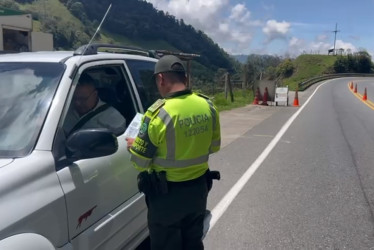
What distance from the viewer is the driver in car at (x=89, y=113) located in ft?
9.75

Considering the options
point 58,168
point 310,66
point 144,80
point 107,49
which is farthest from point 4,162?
point 310,66

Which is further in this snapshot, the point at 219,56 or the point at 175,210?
the point at 219,56

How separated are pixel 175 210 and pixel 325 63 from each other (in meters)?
109

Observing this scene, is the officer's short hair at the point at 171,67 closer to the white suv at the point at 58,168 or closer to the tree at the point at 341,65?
the white suv at the point at 58,168

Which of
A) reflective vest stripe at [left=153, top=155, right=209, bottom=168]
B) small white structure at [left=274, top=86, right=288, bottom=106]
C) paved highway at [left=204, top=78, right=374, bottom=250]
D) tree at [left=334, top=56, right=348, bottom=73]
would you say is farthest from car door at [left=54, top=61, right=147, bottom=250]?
tree at [left=334, top=56, right=348, bottom=73]

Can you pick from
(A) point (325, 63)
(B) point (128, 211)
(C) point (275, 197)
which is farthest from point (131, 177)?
(A) point (325, 63)

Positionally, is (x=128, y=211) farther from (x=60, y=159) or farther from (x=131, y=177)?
(x=60, y=159)

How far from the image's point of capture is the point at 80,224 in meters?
2.57

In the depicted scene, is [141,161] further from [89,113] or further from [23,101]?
Result: [23,101]

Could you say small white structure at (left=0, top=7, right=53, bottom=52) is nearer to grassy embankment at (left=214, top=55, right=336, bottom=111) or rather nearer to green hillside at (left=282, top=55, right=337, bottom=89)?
grassy embankment at (left=214, top=55, right=336, bottom=111)

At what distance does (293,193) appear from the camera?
6312 millimetres

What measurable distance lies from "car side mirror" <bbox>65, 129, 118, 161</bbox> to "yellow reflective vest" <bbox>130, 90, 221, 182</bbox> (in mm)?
199

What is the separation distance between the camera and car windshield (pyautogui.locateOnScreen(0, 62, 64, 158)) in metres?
2.48

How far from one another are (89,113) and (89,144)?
73 centimetres
